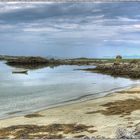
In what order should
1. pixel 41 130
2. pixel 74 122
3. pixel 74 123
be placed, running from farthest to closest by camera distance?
pixel 74 122 → pixel 74 123 → pixel 41 130

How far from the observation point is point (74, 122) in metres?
16.7

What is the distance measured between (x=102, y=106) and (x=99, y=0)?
17.4 metres

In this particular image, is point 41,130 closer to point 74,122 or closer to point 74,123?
point 74,123

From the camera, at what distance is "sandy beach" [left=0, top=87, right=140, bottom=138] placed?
1408 cm

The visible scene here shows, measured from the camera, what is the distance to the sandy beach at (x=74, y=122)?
14.1 meters

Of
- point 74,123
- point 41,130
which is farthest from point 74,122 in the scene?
point 41,130

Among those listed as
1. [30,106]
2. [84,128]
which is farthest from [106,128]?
[30,106]

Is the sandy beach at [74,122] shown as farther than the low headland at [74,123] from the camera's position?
Yes

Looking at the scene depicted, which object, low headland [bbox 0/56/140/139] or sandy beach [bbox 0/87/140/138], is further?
sandy beach [bbox 0/87/140/138]

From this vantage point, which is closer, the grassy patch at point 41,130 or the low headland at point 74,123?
the low headland at point 74,123

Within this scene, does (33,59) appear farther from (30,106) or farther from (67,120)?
(67,120)

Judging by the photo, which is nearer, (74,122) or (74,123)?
(74,123)

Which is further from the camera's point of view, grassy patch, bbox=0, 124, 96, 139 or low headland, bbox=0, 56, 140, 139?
grassy patch, bbox=0, 124, 96, 139

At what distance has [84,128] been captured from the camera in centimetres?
1497
